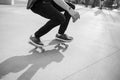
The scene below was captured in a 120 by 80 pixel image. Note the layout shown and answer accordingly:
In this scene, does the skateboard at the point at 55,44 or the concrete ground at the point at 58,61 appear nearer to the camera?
the concrete ground at the point at 58,61

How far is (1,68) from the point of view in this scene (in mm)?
1867

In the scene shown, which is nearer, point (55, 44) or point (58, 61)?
point (58, 61)

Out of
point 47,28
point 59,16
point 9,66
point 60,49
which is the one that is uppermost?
point 59,16

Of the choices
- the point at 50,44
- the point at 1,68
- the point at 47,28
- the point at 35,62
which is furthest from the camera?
the point at 50,44

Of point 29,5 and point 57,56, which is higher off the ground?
point 29,5

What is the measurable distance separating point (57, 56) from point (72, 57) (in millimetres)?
214

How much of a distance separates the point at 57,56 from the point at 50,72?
0.54 metres

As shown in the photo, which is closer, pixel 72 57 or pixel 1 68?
pixel 1 68

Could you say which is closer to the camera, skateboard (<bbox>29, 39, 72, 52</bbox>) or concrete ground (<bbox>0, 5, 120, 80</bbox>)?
concrete ground (<bbox>0, 5, 120, 80</bbox>)

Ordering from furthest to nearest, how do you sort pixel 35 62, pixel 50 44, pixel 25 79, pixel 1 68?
pixel 50 44, pixel 35 62, pixel 1 68, pixel 25 79

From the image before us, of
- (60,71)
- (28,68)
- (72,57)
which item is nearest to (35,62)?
(28,68)

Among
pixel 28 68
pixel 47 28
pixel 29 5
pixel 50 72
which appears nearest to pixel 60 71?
pixel 50 72

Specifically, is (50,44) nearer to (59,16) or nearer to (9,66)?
(59,16)

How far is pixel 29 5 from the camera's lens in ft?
7.39
